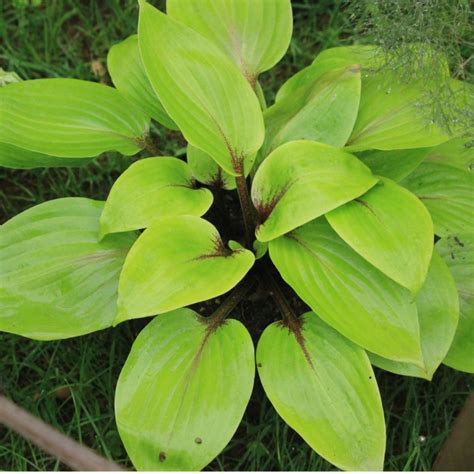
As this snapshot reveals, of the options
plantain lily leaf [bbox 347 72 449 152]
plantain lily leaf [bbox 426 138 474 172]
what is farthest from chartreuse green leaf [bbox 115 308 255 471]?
plantain lily leaf [bbox 426 138 474 172]

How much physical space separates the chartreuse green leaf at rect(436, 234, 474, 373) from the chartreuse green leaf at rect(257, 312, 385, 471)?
213 mm

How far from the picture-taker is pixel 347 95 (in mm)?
1423

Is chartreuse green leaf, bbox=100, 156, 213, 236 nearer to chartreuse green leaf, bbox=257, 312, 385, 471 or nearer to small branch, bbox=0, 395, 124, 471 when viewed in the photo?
chartreuse green leaf, bbox=257, 312, 385, 471

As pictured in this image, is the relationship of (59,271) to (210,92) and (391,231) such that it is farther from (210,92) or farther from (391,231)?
(391,231)

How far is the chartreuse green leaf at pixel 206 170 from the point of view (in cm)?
150

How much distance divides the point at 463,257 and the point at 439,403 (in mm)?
354

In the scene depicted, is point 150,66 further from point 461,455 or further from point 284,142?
point 461,455

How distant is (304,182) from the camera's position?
4.37 ft

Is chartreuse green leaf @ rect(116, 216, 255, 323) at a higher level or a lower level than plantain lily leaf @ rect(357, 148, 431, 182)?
higher

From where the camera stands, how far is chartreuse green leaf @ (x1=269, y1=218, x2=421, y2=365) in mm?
1282

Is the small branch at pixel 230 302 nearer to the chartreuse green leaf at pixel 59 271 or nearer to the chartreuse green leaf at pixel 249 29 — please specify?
the chartreuse green leaf at pixel 59 271

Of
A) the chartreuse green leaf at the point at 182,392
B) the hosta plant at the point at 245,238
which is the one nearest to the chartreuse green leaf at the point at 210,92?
the hosta plant at the point at 245,238

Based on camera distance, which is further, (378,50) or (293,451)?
(293,451)

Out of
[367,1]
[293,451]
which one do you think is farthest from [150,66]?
[293,451]
